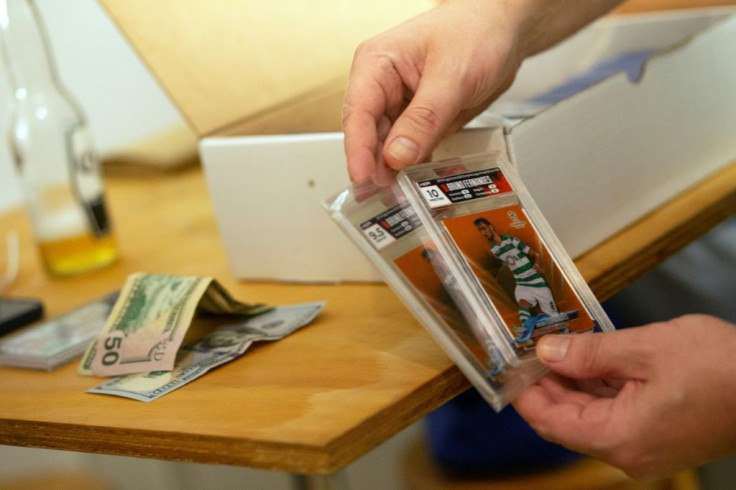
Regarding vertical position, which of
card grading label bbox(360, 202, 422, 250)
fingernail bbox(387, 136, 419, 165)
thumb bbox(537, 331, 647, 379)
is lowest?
thumb bbox(537, 331, 647, 379)

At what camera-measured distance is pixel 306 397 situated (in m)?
0.71

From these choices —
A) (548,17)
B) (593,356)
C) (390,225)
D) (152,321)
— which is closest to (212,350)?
(152,321)

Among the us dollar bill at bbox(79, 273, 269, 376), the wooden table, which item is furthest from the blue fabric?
the us dollar bill at bbox(79, 273, 269, 376)

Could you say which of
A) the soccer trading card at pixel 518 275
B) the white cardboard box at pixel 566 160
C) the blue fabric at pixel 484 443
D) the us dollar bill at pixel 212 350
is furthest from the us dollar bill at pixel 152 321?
the blue fabric at pixel 484 443

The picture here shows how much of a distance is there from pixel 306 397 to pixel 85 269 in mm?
626

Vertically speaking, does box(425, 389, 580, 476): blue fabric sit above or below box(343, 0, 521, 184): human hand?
below

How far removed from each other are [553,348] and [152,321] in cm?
37

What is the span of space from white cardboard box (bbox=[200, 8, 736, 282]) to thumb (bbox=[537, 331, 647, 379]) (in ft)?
0.76

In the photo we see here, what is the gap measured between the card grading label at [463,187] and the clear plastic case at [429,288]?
0.9 inches

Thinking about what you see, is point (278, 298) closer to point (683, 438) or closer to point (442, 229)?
point (442, 229)

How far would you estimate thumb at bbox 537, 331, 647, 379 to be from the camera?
0.68 metres

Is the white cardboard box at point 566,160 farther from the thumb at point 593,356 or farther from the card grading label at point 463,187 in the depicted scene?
the thumb at point 593,356

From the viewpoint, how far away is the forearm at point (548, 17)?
929mm

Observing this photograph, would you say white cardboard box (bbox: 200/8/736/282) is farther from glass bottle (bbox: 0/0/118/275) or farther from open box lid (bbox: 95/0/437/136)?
glass bottle (bbox: 0/0/118/275)
